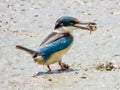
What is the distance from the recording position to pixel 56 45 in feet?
19.4

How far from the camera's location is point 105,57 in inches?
258

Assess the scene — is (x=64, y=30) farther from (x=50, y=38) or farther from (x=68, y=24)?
(x=50, y=38)

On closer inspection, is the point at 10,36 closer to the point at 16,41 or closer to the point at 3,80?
the point at 16,41

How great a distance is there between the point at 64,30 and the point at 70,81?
0.58 m

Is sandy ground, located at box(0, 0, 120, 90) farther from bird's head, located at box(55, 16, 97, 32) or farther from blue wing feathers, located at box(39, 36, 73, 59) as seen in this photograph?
bird's head, located at box(55, 16, 97, 32)

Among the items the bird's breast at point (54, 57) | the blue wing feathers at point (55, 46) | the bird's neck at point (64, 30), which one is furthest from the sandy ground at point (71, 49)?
the bird's neck at point (64, 30)

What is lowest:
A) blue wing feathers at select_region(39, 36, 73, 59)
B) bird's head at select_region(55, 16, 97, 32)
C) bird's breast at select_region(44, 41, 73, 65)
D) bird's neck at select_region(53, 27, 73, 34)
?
bird's breast at select_region(44, 41, 73, 65)

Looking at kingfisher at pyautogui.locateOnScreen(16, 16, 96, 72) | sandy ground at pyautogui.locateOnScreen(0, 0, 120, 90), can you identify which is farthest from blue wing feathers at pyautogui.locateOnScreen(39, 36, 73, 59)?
sandy ground at pyautogui.locateOnScreen(0, 0, 120, 90)

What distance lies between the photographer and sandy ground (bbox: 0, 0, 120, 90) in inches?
227

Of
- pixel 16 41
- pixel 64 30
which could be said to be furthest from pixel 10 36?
pixel 64 30

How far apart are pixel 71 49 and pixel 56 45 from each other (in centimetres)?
116

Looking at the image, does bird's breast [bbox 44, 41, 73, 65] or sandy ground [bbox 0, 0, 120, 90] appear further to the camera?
bird's breast [bbox 44, 41, 73, 65]

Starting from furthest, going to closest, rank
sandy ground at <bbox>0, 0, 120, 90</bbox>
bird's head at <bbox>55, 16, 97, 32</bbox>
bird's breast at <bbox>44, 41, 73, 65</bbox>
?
bird's head at <bbox>55, 16, 97, 32</bbox>, bird's breast at <bbox>44, 41, 73, 65</bbox>, sandy ground at <bbox>0, 0, 120, 90</bbox>

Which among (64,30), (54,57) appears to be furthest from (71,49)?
(54,57)
